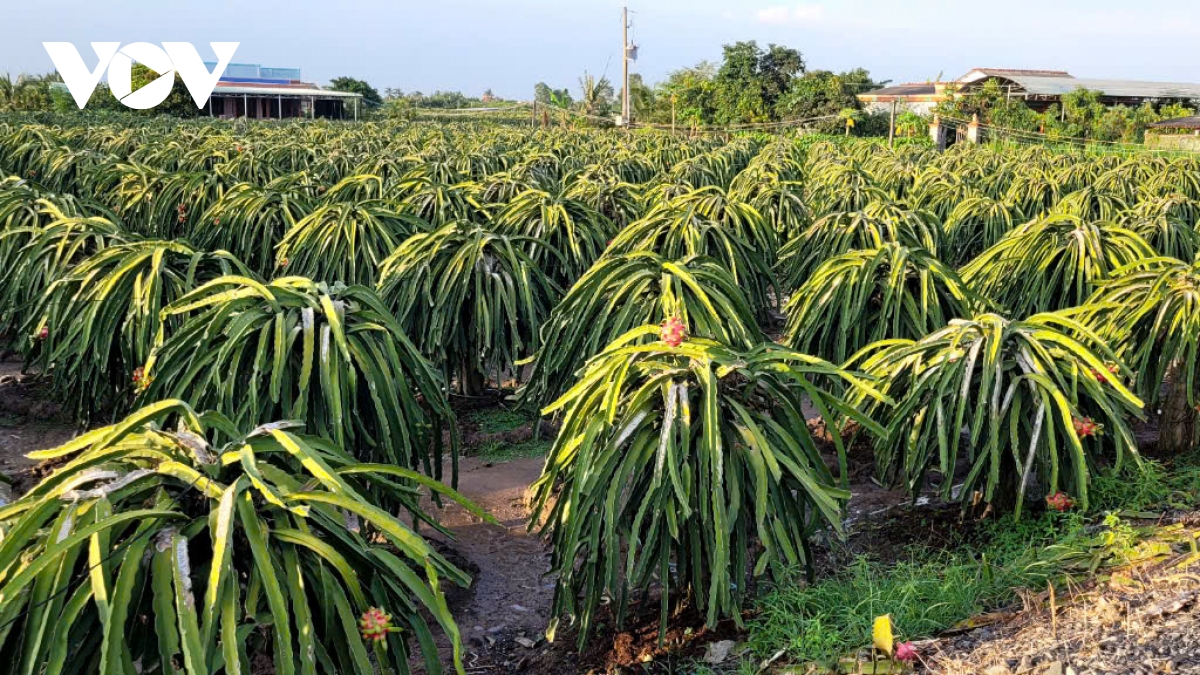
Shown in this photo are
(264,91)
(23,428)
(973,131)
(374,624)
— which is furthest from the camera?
(264,91)

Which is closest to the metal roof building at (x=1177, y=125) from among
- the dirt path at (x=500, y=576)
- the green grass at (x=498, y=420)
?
the green grass at (x=498, y=420)

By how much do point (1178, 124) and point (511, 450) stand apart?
31.4 m

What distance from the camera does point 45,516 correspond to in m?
2.25

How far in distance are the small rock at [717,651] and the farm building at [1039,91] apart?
1132 inches

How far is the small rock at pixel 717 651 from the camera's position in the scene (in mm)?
3561

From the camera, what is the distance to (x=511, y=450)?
664cm

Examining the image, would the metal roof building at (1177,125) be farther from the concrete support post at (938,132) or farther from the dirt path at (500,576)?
the dirt path at (500,576)

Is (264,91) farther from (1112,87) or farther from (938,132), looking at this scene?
(1112,87)

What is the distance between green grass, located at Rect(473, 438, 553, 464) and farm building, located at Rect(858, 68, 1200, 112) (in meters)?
26.3

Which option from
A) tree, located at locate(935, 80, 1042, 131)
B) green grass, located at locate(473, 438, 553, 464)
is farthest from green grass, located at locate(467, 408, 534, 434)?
tree, located at locate(935, 80, 1042, 131)

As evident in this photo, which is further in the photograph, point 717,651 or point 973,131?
point 973,131

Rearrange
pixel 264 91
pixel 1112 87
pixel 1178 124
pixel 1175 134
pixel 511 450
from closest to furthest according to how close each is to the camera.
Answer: pixel 511 450 → pixel 1175 134 → pixel 1178 124 → pixel 1112 87 → pixel 264 91

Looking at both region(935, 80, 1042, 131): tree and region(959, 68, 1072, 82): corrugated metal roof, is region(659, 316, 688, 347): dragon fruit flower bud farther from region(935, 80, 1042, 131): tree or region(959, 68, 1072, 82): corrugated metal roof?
region(959, 68, 1072, 82): corrugated metal roof

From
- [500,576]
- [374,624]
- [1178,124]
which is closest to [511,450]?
[500,576]
